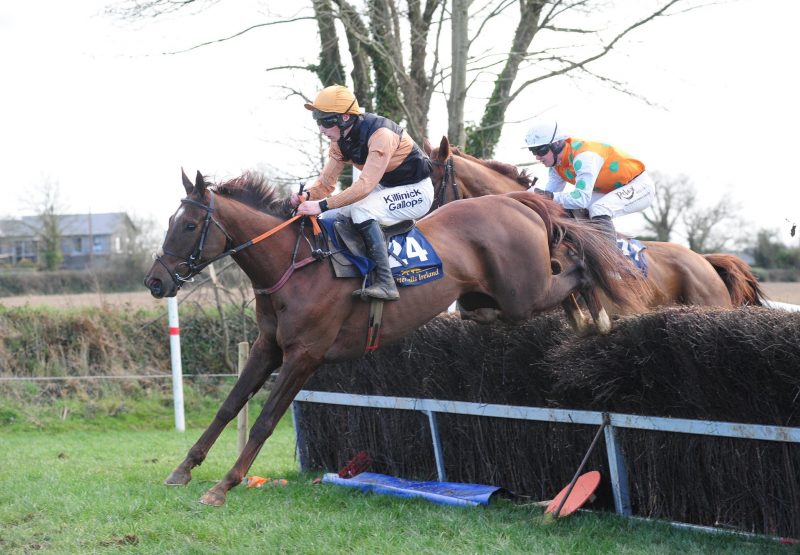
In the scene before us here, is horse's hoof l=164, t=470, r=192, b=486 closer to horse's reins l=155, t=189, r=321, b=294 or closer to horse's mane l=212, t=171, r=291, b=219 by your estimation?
horse's reins l=155, t=189, r=321, b=294

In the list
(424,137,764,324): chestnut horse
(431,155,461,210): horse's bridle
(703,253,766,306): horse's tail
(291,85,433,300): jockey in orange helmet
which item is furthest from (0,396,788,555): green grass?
(703,253,766,306): horse's tail

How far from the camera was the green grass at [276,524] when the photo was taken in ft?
15.1

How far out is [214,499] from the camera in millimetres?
5305

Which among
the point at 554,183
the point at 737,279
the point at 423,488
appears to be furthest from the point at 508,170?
the point at 423,488

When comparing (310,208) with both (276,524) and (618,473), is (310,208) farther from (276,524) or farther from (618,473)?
(618,473)

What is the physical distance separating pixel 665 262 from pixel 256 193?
3.91m

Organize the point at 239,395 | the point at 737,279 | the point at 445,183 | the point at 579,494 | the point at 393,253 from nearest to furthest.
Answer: the point at 579,494, the point at 393,253, the point at 239,395, the point at 445,183, the point at 737,279

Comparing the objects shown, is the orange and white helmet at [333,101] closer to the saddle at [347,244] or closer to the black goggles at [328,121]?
the black goggles at [328,121]

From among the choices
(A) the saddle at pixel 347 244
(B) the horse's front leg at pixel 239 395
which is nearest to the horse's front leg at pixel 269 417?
(B) the horse's front leg at pixel 239 395

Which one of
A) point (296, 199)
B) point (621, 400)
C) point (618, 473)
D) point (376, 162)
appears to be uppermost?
point (376, 162)

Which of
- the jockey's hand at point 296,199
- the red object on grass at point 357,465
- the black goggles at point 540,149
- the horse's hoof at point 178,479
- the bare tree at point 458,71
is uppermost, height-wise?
the bare tree at point 458,71

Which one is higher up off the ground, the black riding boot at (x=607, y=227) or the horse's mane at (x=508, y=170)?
the horse's mane at (x=508, y=170)

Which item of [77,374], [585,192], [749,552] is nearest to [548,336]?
[585,192]

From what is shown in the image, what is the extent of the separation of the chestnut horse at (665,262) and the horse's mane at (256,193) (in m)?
1.54
